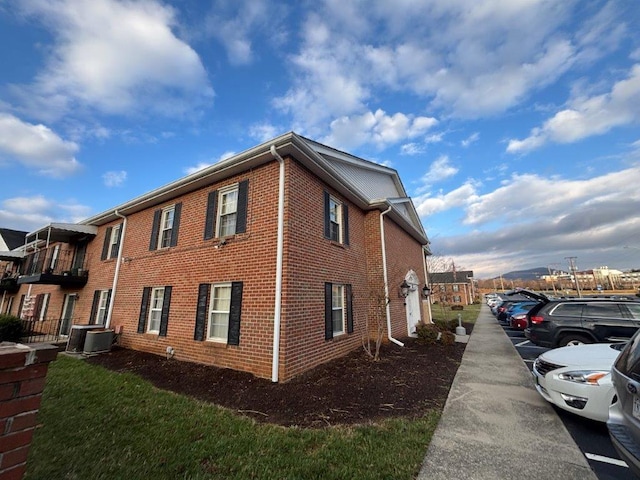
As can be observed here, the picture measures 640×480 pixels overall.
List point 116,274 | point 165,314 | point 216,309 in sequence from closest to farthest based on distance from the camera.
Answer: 1. point 216,309
2. point 165,314
3. point 116,274

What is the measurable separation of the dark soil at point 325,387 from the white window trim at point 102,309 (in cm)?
Answer: 382

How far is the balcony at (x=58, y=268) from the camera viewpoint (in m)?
12.8

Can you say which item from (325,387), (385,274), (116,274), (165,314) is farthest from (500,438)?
(116,274)

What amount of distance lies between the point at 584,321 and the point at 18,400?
11.7 metres

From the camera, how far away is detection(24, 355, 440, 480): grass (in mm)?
3127

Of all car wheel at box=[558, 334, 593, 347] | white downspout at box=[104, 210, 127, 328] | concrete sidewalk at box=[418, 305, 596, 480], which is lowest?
concrete sidewalk at box=[418, 305, 596, 480]

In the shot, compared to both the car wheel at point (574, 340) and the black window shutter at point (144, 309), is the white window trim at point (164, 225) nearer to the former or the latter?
the black window shutter at point (144, 309)

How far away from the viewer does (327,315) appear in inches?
312

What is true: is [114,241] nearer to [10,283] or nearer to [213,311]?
A: [213,311]

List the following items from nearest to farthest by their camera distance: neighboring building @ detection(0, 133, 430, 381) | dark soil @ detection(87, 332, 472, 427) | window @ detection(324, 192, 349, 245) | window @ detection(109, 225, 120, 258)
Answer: dark soil @ detection(87, 332, 472, 427)
neighboring building @ detection(0, 133, 430, 381)
window @ detection(324, 192, 349, 245)
window @ detection(109, 225, 120, 258)

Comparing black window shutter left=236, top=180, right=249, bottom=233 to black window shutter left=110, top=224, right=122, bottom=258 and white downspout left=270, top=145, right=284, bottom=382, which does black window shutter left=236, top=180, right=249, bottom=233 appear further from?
black window shutter left=110, top=224, right=122, bottom=258

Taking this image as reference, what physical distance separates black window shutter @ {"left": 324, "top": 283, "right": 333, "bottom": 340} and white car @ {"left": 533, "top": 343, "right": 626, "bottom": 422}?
464 centimetres

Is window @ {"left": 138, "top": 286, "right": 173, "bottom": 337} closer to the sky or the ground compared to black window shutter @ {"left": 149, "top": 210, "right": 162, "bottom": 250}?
closer to the ground

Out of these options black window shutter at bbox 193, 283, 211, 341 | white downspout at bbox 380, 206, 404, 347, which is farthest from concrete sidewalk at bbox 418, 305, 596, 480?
black window shutter at bbox 193, 283, 211, 341
